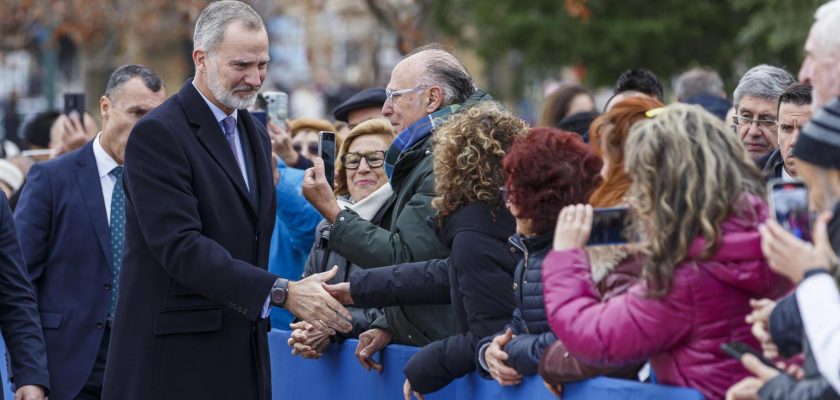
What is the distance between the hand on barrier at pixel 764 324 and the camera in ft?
14.4

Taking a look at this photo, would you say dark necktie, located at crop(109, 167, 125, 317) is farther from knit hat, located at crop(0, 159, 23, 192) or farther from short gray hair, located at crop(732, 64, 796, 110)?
short gray hair, located at crop(732, 64, 796, 110)

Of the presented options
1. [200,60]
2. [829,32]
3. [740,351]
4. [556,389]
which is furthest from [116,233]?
[829,32]

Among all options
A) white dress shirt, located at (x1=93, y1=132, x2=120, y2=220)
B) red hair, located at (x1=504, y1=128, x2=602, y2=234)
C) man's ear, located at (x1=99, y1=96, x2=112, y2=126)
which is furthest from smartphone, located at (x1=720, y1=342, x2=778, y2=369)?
man's ear, located at (x1=99, y1=96, x2=112, y2=126)

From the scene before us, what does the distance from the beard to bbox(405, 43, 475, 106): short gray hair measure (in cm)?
102

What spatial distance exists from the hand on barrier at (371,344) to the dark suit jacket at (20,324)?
147 cm

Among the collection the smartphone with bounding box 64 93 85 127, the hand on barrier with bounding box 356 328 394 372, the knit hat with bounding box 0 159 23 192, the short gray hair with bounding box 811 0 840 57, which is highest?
the short gray hair with bounding box 811 0 840 57

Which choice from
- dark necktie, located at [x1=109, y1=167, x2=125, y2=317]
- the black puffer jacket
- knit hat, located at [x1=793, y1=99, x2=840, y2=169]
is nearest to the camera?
knit hat, located at [x1=793, y1=99, x2=840, y2=169]

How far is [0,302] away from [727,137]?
3603 millimetres

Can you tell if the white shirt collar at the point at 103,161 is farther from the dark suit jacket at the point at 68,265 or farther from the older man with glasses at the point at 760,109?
the older man with glasses at the point at 760,109

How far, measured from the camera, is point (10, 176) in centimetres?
1076

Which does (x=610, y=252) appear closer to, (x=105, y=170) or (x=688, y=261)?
(x=688, y=261)

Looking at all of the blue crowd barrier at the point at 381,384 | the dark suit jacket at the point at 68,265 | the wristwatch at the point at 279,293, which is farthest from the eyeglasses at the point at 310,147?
the wristwatch at the point at 279,293

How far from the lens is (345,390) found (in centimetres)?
736

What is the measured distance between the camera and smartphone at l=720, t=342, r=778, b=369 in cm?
446
